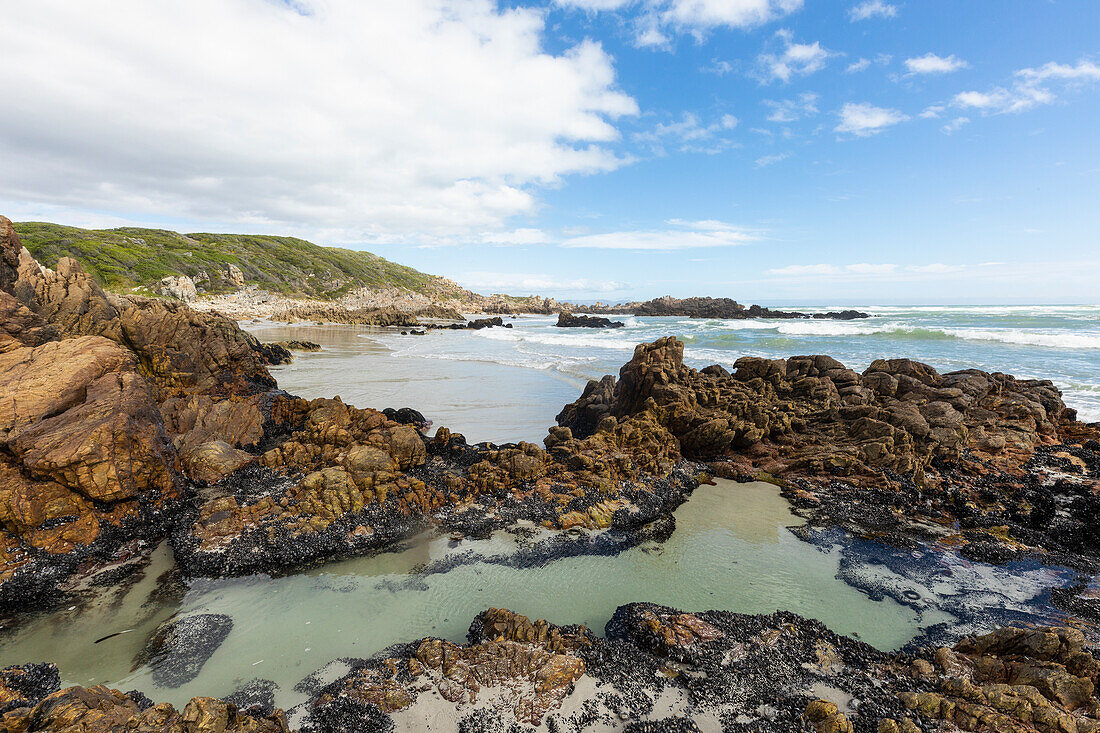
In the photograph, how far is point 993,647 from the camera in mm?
5836

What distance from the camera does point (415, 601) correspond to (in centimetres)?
712

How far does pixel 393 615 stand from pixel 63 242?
111 m

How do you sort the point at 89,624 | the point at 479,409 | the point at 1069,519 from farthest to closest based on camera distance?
the point at 479,409
the point at 1069,519
the point at 89,624

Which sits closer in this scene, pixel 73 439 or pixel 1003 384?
pixel 73 439

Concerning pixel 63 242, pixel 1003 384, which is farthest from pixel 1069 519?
pixel 63 242

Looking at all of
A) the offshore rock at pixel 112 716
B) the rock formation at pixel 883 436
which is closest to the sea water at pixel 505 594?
the offshore rock at pixel 112 716

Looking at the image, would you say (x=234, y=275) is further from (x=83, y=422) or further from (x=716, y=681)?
(x=716, y=681)

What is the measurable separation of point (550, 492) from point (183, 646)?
657 cm

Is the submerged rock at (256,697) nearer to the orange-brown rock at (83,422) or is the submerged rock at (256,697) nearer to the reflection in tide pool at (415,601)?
the reflection in tide pool at (415,601)

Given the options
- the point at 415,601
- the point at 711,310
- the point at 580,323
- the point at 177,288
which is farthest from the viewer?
the point at 711,310

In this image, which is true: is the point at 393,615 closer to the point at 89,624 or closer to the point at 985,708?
the point at 89,624

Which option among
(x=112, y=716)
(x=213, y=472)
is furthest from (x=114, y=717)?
(x=213, y=472)

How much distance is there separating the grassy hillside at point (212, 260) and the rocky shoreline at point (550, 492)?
241ft

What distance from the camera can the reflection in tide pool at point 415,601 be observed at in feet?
19.1
